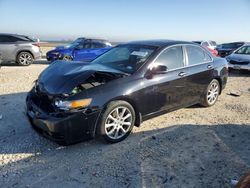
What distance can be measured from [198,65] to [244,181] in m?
3.96

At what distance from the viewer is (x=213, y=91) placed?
6.73 meters

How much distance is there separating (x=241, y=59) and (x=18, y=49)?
10.4 m

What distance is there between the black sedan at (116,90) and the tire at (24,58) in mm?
8941

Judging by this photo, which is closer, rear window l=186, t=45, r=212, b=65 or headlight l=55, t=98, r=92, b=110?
headlight l=55, t=98, r=92, b=110

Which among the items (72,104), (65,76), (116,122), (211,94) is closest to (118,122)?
(116,122)

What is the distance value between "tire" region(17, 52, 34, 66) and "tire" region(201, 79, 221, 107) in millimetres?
9928

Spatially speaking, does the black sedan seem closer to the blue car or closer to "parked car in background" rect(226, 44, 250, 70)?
"parked car in background" rect(226, 44, 250, 70)

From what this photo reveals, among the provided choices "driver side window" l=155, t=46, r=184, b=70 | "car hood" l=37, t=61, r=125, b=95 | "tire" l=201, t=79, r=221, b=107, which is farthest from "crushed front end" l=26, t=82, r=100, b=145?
"tire" l=201, t=79, r=221, b=107

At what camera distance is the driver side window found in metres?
5.22

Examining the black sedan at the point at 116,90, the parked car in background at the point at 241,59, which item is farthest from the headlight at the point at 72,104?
the parked car in background at the point at 241,59

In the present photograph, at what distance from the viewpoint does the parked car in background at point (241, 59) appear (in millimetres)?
12224

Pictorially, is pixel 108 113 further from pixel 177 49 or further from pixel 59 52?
pixel 59 52

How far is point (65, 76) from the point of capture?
4.54m

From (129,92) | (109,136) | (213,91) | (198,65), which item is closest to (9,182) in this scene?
(109,136)
